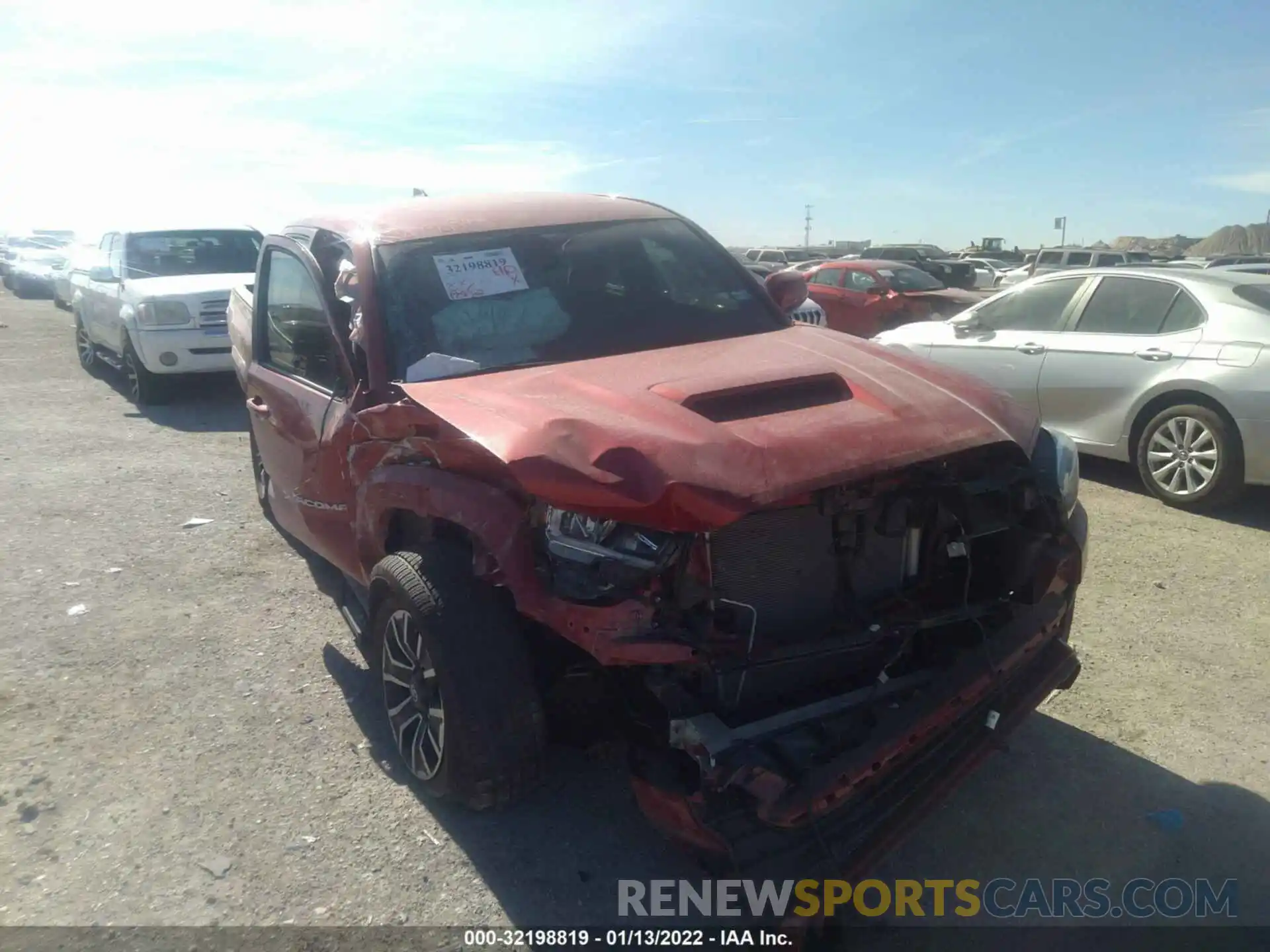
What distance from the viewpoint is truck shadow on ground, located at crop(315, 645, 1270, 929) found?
3043mm

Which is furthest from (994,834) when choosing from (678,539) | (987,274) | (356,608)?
(987,274)

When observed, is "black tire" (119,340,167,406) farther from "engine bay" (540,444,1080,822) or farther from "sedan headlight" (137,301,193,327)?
"engine bay" (540,444,1080,822)

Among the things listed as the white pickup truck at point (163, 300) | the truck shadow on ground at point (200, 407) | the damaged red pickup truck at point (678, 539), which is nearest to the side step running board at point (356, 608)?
the damaged red pickup truck at point (678, 539)

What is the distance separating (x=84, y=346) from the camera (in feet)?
43.2

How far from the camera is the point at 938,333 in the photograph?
8.37 metres

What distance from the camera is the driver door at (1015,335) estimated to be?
→ 294 inches

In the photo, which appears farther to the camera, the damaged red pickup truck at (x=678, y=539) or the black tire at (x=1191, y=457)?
the black tire at (x=1191, y=457)

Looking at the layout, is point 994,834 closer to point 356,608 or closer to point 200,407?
point 356,608

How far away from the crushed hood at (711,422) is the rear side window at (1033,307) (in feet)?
14.5

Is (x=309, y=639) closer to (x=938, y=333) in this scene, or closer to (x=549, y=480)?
(x=549, y=480)

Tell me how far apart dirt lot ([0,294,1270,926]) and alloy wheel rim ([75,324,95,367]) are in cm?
793

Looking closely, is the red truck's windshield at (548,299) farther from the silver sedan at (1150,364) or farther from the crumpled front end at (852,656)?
the silver sedan at (1150,364)

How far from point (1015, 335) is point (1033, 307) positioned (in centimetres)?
27

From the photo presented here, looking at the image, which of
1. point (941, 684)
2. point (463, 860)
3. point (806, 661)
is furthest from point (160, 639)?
point (941, 684)
